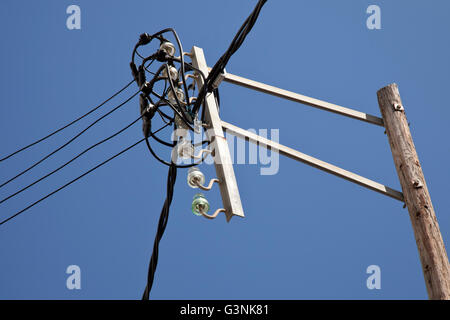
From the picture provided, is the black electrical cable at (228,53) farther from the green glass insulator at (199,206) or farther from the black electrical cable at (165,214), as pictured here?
the green glass insulator at (199,206)

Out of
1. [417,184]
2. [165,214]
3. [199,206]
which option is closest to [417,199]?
[417,184]

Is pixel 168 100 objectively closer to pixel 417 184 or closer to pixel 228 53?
pixel 228 53

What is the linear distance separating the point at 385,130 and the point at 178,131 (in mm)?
2020

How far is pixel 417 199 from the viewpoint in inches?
241

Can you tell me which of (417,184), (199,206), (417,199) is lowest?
(199,206)

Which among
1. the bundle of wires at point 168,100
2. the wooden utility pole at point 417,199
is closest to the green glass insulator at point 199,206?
the bundle of wires at point 168,100

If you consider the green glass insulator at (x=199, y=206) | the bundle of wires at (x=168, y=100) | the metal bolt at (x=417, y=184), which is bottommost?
the green glass insulator at (x=199, y=206)

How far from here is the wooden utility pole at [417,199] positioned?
5723mm

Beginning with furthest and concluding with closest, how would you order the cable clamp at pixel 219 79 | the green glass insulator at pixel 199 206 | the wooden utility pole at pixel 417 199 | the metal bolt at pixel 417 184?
the metal bolt at pixel 417 184 < the cable clamp at pixel 219 79 < the wooden utility pole at pixel 417 199 < the green glass insulator at pixel 199 206

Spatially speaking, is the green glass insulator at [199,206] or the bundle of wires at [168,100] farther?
the bundle of wires at [168,100]

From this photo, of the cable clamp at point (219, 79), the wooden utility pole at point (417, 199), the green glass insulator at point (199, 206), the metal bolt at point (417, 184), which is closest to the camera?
the green glass insulator at point (199, 206)

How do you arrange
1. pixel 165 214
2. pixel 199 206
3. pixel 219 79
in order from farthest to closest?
pixel 165 214
pixel 219 79
pixel 199 206
